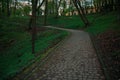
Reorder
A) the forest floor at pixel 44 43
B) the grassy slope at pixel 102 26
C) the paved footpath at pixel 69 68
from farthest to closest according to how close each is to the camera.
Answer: the grassy slope at pixel 102 26, the forest floor at pixel 44 43, the paved footpath at pixel 69 68

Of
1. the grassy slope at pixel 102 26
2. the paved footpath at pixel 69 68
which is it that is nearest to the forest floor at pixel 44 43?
the grassy slope at pixel 102 26

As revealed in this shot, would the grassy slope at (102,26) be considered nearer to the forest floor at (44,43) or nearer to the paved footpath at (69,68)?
the forest floor at (44,43)

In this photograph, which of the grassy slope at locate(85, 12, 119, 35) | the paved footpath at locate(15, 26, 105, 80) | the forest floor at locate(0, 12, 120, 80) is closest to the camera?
the paved footpath at locate(15, 26, 105, 80)

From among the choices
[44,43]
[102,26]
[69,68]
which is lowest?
[69,68]

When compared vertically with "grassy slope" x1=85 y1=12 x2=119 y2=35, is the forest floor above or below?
below

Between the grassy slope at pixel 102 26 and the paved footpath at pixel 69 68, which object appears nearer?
the paved footpath at pixel 69 68

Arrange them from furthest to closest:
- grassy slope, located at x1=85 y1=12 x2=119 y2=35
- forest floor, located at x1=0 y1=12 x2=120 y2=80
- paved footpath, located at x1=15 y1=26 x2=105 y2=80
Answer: grassy slope, located at x1=85 y1=12 x2=119 y2=35, forest floor, located at x1=0 y1=12 x2=120 y2=80, paved footpath, located at x1=15 y1=26 x2=105 y2=80

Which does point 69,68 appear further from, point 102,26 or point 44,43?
point 102,26

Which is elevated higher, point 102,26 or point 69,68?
point 102,26

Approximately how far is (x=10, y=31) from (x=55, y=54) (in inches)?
696

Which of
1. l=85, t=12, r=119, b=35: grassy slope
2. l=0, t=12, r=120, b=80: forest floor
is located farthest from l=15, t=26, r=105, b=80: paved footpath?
l=85, t=12, r=119, b=35: grassy slope

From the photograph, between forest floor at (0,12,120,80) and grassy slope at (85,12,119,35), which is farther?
grassy slope at (85,12,119,35)

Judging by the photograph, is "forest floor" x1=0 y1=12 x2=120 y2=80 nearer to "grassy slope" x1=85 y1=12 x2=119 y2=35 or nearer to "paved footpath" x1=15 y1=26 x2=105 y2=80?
"grassy slope" x1=85 y1=12 x2=119 y2=35

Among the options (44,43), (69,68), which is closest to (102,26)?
(44,43)
